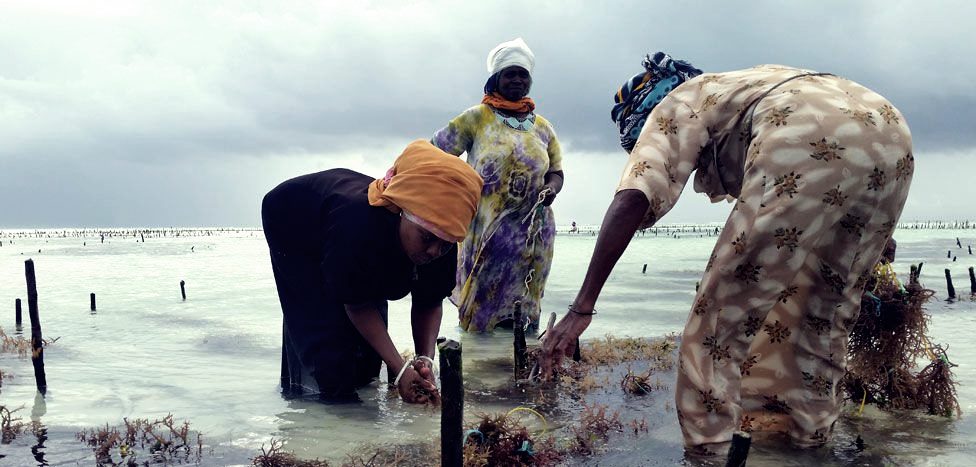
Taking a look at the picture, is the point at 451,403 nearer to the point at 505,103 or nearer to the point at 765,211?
the point at 765,211

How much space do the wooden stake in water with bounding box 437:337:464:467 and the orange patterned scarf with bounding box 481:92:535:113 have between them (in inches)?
175

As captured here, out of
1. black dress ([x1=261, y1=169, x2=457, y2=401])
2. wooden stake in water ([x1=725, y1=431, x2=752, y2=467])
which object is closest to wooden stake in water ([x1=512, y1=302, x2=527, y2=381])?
black dress ([x1=261, y1=169, x2=457, y2=401])

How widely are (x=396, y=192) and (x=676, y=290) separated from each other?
16.3 meters

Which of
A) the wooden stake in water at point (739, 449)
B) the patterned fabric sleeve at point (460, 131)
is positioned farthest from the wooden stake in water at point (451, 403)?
the patterned fabric sleeve at point (460, 131)

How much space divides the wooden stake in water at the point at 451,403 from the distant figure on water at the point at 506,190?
4.16 metres

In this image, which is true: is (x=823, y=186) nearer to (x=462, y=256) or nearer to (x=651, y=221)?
(x=651, y=221)

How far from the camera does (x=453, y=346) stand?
2.53 metres

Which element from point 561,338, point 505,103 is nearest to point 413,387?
point 561,338

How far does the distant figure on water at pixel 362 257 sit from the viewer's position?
135 inches

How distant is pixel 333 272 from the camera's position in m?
3.57

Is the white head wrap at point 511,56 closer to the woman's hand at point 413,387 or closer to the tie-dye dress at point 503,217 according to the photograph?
the tie-dye dress at point 503,217

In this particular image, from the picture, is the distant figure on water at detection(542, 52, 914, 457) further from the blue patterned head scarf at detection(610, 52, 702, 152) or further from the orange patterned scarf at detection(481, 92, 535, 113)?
the orange patterned scarf at detection(481, 92, 535, 113)

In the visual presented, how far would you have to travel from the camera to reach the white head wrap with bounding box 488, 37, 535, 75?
646 centimetres

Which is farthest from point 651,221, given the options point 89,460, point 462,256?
point 462,256
